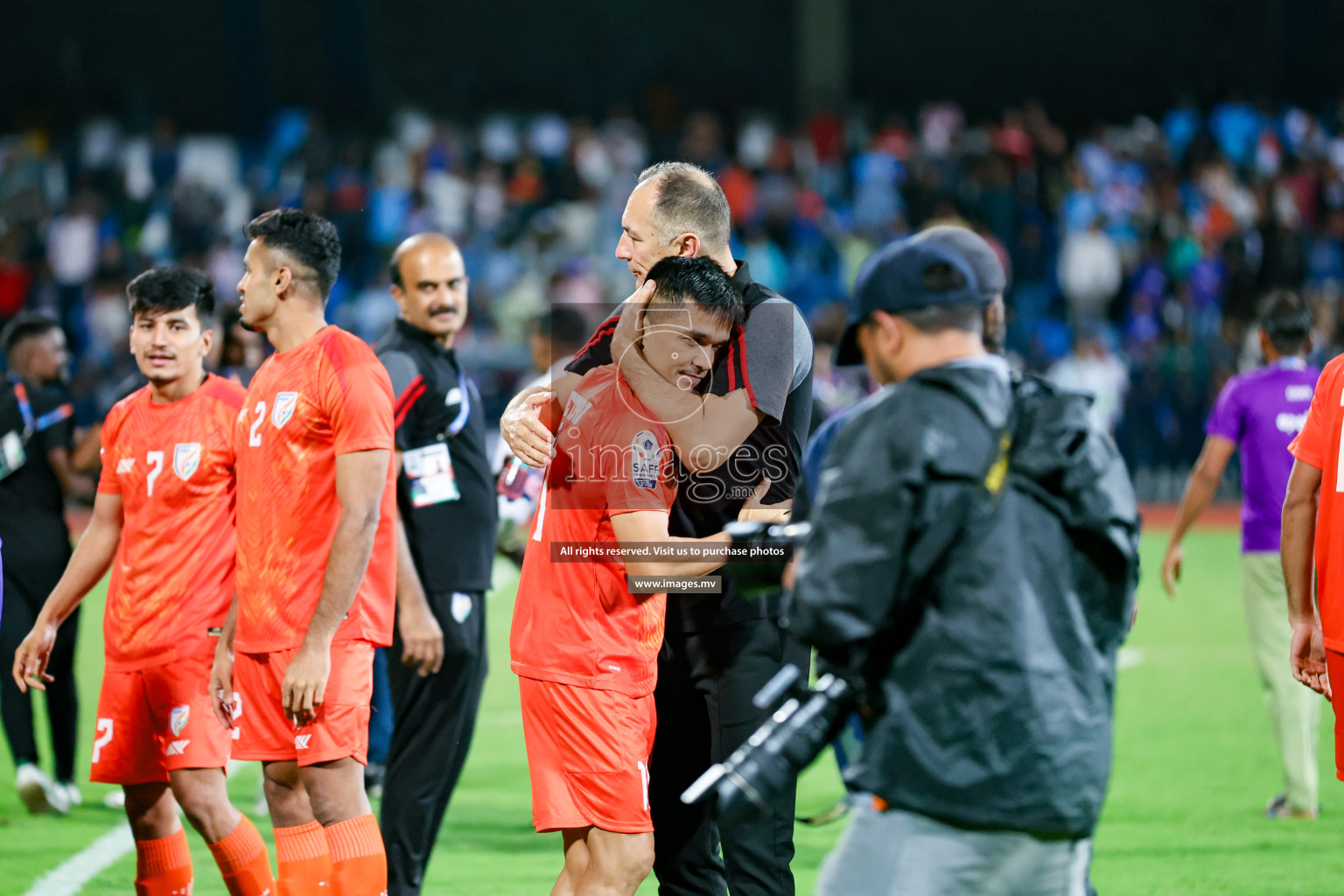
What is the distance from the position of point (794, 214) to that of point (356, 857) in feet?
61.3

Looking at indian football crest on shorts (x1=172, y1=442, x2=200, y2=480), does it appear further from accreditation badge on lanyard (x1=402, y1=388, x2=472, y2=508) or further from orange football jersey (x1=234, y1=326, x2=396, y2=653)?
accreditation badge on lanyard (x1=402, y1=388, x2=472, y2=508)

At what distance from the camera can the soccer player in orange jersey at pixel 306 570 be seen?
418 centimetres

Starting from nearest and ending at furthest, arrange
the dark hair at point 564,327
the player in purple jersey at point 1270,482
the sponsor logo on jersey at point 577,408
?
the sponsor logo on jersey at point 577,408 → the dark hair at point 564,327 → the player in purple jersey at point 1270,482

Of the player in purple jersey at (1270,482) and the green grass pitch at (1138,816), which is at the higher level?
the player in purple jersey at (1270,482)

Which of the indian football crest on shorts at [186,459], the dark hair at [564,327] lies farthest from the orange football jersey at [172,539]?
the dark hair at [564,327]

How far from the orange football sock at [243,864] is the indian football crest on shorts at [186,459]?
4.00 feet

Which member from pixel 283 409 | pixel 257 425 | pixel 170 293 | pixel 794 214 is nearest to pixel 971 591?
pixel 283 409

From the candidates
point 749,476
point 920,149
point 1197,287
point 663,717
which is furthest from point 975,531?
point 920,149

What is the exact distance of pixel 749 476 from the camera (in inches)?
164

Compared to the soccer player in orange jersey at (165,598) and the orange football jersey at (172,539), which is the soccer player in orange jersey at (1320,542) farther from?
the orange football jersey at (172,539)

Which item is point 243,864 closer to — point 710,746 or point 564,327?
point 710,746

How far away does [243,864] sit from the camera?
4535 millimetres

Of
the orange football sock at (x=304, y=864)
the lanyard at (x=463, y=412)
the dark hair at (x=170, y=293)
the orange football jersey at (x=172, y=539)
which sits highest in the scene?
the dark hair at (x=170, y=293)

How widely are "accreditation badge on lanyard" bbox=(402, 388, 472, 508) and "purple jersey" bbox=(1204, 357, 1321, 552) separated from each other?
378 cm
